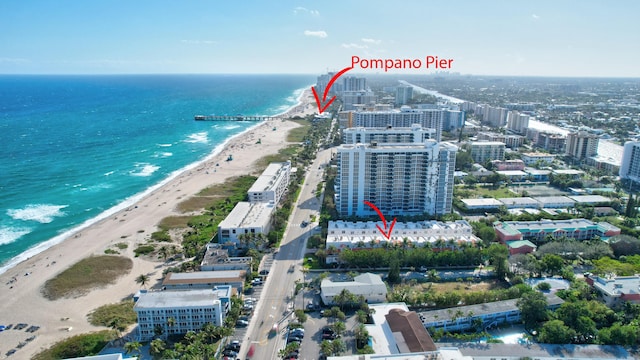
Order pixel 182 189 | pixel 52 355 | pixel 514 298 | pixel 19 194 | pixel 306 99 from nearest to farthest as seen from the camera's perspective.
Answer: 1. pixel 52 355
2. pixel 514 298
3. pixel 19 194
4. pixel 182 189
5. pixel 306 99

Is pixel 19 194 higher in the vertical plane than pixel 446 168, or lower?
lower

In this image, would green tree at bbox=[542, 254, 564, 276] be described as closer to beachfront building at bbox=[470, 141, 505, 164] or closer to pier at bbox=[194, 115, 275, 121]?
beachfront building at bbox=[470, 141, 505, 164]

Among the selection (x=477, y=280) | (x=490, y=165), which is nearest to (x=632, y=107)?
(x=490, y=165)

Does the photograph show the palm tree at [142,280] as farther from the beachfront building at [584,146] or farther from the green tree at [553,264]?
the beachfront building at [584,146]

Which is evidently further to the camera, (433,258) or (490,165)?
(490,165)

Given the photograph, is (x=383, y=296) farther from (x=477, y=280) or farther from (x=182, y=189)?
(x=182, y=189)

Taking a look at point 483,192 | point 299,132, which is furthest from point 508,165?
point 299,132
